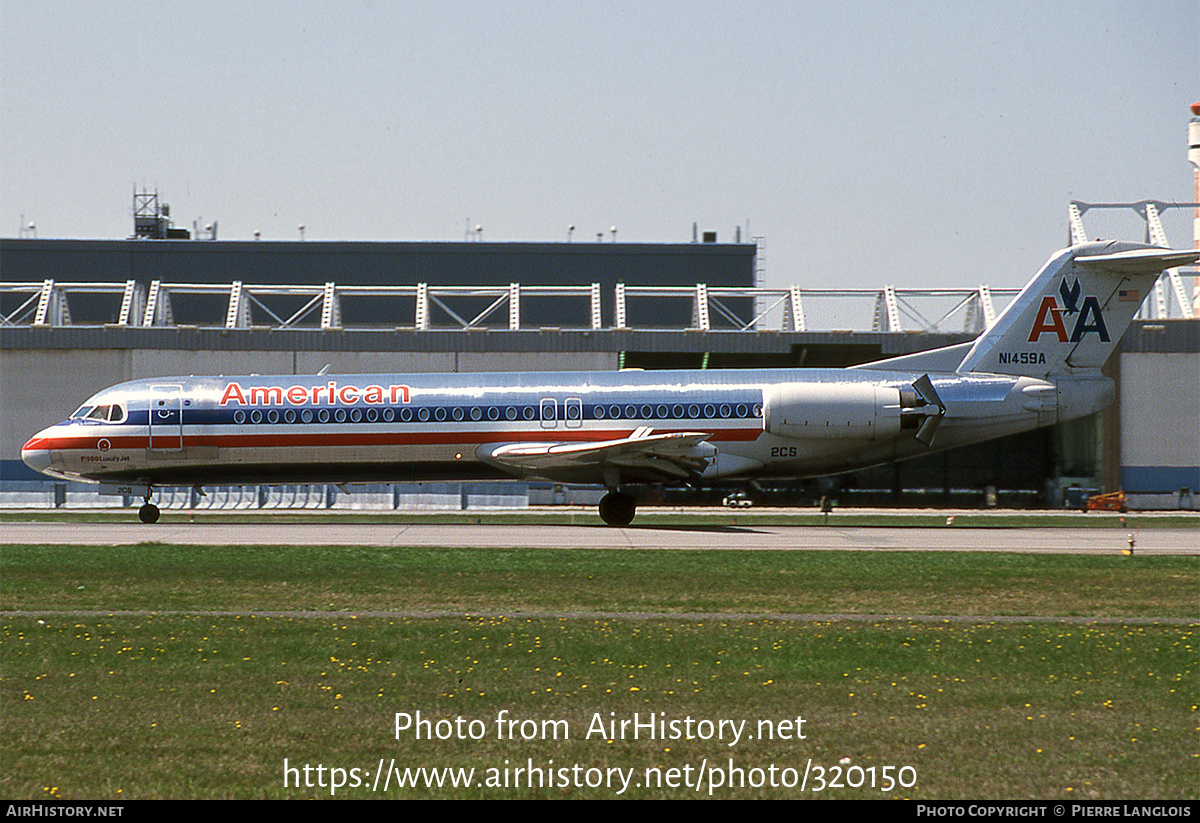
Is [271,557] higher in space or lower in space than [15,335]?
lower

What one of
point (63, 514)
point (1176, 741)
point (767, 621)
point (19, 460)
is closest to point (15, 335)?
point (19, 460)

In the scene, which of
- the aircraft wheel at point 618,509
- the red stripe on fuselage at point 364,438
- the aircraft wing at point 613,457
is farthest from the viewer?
the aircraft wheel at point 618,509

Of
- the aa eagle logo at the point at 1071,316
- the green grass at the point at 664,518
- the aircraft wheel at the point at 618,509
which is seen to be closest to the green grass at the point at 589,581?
the aircraft wheel at the point at 618,509

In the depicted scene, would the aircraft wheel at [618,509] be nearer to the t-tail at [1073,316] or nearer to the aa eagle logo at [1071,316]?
the t-tail at [1073,316]

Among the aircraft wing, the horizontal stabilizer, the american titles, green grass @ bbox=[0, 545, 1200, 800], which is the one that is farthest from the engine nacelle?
green grass @ bbox=[0, 545, 1200, 800]

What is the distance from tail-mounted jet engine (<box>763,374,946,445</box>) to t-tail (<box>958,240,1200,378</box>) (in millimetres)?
2305

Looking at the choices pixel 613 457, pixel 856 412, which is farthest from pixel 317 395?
pixel 856 412

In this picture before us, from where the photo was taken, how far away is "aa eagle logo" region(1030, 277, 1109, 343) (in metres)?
31.2

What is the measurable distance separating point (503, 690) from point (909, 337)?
126 feet

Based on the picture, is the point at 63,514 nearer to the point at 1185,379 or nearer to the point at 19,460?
the point at 19,460

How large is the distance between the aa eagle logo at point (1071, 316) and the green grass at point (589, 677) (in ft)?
44.0

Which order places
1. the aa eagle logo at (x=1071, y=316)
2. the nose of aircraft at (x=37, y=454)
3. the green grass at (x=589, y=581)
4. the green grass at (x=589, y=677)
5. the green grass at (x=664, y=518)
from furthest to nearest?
the green grass at (x=664, y=518) → the nose of aircraft at (x=37, y=454) → the aa eagle logo at (x=1071, y=316) → the green grass at (x=589, y=581) → the green grass at (x=589, y=677)

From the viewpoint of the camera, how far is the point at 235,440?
1232 inches

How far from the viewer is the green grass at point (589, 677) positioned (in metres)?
7.91
